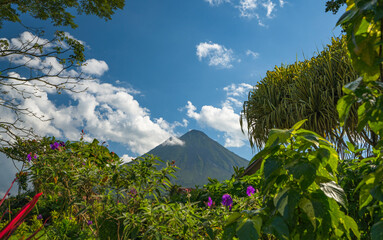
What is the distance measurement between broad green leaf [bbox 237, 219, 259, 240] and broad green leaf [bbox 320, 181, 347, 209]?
274 millimetres

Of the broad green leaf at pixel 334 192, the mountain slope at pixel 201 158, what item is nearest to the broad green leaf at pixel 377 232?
the broad green leaf at pixel 334 192

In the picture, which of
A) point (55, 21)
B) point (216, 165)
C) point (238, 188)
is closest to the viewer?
point (238, 188)

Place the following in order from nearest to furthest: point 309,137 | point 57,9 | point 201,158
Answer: point 309,137, point 57,9, point 201,158

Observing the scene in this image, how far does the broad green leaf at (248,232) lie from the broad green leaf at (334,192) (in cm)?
27

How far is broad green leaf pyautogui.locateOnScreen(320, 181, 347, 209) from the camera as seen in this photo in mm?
867

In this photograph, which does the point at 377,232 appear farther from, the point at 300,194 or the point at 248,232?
the point at 248,232

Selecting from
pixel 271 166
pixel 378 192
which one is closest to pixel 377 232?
pixel 378 192

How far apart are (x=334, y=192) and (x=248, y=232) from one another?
0.33m

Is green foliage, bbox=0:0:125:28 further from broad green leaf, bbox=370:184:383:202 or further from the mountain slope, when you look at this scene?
the mountain slope

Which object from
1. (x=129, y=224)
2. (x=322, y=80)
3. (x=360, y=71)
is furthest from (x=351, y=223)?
(x=322, y=80)

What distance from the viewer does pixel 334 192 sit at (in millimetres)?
896

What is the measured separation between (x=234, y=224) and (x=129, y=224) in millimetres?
913

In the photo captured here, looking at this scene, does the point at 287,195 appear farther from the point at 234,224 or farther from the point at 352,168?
the point at 352,168

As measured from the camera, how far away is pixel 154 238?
150 centimetres
